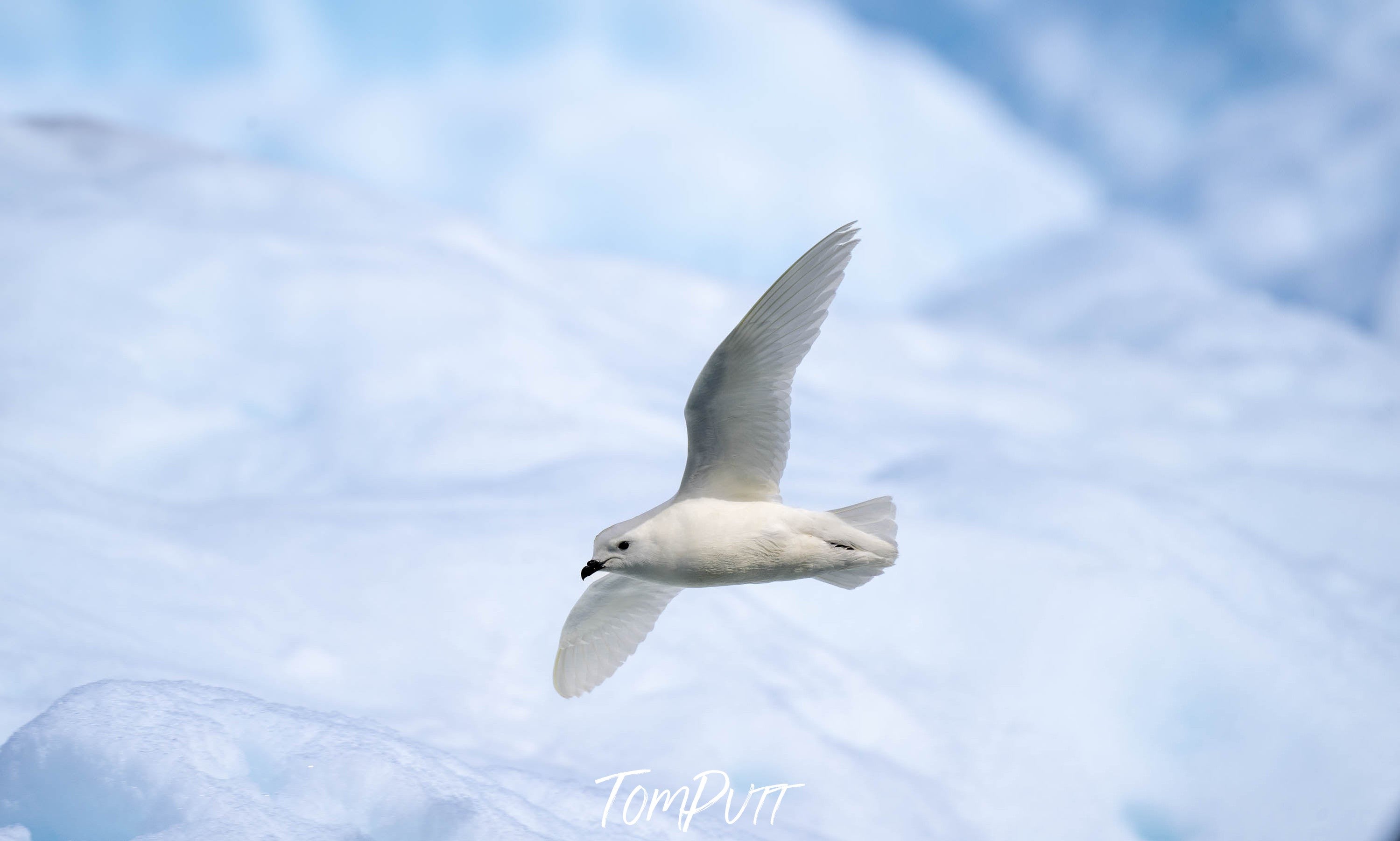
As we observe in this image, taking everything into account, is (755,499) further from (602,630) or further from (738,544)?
(602,630)

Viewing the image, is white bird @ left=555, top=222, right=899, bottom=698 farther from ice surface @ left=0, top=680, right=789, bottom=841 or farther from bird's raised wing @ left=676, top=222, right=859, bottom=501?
ice surface @ left=0, top=680, right=789, bottom=841

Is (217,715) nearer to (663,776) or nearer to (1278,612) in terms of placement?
(663,776)

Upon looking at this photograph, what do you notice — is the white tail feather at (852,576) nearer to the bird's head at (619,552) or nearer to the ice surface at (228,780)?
the bird's head at (619,552)

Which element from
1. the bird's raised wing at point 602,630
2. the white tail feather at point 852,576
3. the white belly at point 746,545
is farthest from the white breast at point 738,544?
the bird's raised wing at point 602,630

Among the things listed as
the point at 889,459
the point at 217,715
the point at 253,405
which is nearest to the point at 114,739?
the point at 217,715

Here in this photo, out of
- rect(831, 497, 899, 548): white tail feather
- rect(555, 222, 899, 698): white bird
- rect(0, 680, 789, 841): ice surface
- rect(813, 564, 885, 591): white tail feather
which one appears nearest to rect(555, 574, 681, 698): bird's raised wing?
rect(0, 680, 789, 841): ice surface

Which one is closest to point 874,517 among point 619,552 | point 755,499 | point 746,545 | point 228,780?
point 755,499
